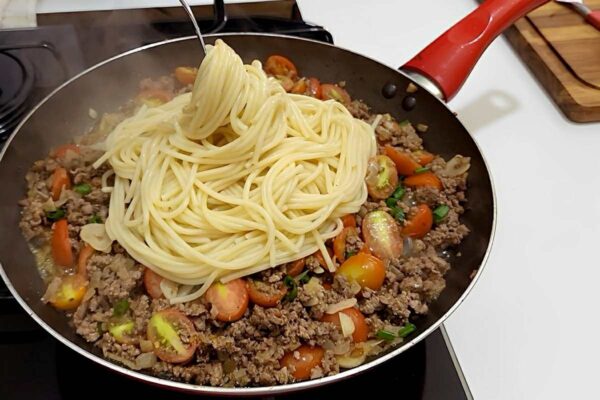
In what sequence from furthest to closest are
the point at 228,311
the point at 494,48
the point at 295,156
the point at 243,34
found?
the point at 494,48 → the point at 243,34 → the point at 295,156 → the point at 228,311

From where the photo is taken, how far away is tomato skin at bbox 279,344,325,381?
5.67 ft

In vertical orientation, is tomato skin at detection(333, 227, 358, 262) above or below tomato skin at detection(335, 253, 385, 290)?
above

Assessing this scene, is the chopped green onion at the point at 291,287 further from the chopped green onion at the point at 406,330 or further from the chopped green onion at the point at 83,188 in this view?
the chopped green onion at the point at 83,188

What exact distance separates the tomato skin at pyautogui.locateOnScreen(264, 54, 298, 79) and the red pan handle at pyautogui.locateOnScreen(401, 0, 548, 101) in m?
0.53

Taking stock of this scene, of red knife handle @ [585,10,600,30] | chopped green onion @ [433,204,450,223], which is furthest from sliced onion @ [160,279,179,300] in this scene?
red knife handle @ [585,10,600,30]

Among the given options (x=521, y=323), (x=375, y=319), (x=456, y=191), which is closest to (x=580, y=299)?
(x=521, y=323)

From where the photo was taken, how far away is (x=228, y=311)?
1767 mm

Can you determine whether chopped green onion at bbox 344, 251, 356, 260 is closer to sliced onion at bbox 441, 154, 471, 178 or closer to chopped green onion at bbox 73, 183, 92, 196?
sliced onion at bbox 441, 154, 471, 178

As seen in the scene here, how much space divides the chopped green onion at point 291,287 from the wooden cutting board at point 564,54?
1871mm

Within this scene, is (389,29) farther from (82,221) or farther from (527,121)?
(82,221)

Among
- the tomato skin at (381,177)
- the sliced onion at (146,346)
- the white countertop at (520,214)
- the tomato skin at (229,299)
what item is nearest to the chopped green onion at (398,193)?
the tomato skin at (381,177)

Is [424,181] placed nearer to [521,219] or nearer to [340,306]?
[521,219]

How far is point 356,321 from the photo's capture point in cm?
181

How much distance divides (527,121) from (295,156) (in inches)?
57.3
